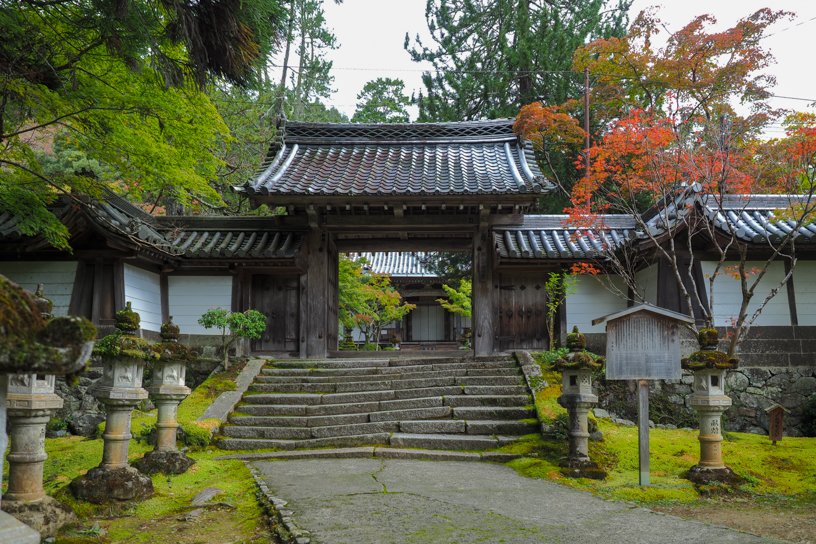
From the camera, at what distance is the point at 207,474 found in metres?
6.63

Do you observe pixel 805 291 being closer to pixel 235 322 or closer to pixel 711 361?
pixel 711 361

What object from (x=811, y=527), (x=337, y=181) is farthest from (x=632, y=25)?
(x=811, y=527)

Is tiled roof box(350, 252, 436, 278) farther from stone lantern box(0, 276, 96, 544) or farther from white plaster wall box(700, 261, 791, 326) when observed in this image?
stone lantern box(0, 276, 96, 544)

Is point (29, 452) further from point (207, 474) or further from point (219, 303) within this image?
point (219, 303)

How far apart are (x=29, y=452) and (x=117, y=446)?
1.10 meters

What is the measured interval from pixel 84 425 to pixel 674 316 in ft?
29.9

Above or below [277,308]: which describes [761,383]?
below

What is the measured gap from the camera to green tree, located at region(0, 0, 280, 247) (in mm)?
5645

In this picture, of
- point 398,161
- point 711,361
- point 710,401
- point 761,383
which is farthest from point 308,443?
point 761,383

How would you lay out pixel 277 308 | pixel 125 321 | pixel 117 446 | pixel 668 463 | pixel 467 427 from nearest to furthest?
pixel 117 446 < pixel 125 321 < pixel 668 463 < pixel 467 427 < pixel 277 308

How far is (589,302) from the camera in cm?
1276

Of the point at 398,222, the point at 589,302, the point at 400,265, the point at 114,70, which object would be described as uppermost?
the point at 114,70

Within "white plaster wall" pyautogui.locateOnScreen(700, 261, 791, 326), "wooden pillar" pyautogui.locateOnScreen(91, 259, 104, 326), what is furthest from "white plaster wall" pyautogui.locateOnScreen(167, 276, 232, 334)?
"white plaster wall" pyautogui.locateOnScreen(700, 261, 791, 326)

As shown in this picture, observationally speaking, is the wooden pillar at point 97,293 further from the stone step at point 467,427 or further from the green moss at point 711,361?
the green moss at point 711,361
